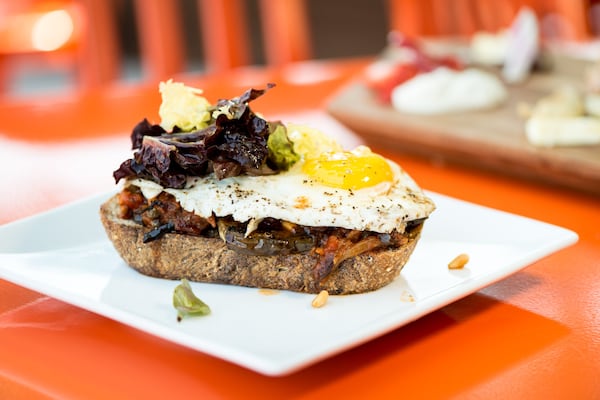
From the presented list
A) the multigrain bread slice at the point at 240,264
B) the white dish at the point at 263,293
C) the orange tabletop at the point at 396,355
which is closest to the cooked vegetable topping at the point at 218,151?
the multigrain bread slice at the point at 240,264

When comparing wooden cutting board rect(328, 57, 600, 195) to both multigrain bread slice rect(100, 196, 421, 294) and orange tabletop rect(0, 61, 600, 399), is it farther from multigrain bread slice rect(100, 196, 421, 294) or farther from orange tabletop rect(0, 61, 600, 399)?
multigrain bread slice rect(100, 196, 421, 294)

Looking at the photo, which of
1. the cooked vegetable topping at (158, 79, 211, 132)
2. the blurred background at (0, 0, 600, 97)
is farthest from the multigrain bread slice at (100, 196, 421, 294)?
the blurred background at (0, 0, 600, 97)

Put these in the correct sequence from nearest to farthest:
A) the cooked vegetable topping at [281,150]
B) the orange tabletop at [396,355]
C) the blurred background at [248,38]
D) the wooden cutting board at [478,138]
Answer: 1. the orange tabletop at [396,355]
2. the cooked vegetable topping at [281,150]
3. the wooden cutting board at [478,138]
4. the blurred background at [248,38]

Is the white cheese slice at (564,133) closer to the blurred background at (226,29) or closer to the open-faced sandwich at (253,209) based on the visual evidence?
the open-faced sandwich at (253,209)

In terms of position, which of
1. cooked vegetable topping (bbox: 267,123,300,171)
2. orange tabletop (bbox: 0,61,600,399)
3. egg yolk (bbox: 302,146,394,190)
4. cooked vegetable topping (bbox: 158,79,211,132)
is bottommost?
orange tabletop (bbox: 0,61,600,399)

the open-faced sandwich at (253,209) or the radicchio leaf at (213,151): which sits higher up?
the radicchio leaf at (213,151)

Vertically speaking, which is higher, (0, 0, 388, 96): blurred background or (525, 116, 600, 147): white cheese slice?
(525, 116, 600, 147): white cheese slice
